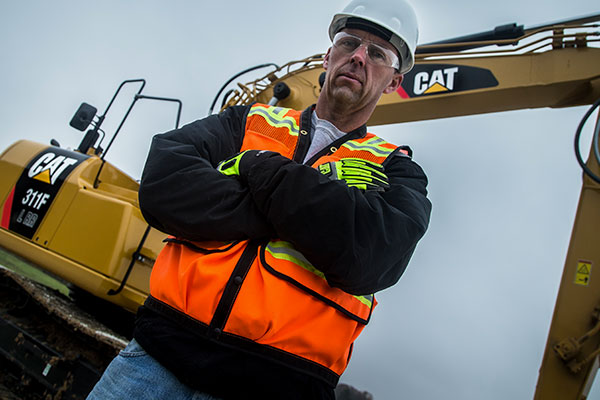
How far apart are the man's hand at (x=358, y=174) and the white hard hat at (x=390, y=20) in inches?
26.5

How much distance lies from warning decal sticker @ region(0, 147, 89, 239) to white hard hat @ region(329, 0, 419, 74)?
3589 millimetres

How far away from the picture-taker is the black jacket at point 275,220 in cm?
120

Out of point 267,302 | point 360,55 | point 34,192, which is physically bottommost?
point 34,192

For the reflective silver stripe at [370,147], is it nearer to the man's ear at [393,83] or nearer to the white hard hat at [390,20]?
the man's ear at [393,83]

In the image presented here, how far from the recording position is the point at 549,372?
3111 mm

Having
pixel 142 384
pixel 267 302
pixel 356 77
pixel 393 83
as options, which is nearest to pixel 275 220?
pixel 267 302

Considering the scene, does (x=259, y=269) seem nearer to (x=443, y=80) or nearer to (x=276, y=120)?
(x=276, y=120)

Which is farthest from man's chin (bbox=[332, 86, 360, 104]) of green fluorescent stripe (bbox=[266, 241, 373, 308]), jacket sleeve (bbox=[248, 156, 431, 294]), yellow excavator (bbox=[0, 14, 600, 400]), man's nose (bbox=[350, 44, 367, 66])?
yellow excavator (bbox=[0, 14, 600, 400])

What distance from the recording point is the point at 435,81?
398 centimetres

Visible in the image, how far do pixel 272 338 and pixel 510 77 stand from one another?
11.3 feet

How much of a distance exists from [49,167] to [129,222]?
50.5 inches

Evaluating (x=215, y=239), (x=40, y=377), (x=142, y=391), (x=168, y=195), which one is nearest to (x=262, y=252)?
(x=215, y=239)

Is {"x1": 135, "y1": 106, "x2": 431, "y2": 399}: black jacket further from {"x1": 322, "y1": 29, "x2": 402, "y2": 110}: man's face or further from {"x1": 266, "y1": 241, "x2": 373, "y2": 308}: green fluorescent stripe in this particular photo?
{"x1": 322, "y1": 29, "x2": 402, "y2": 110}: man's face

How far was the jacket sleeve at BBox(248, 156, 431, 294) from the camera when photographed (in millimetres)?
1194
